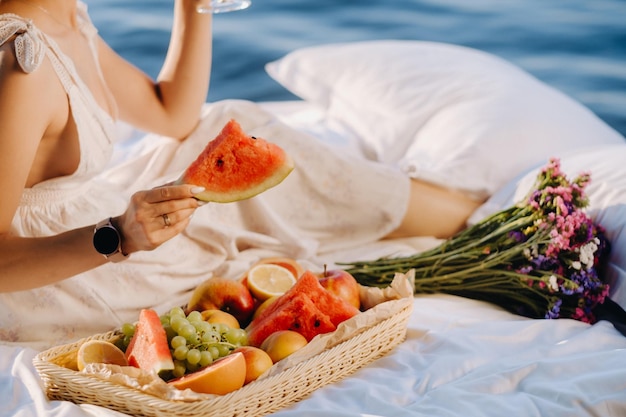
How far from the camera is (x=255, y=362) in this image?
1821 millimetres

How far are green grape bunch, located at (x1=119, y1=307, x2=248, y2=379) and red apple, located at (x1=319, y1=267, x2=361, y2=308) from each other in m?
0.27

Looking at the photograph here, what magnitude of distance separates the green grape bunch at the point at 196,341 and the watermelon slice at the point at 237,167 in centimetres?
28

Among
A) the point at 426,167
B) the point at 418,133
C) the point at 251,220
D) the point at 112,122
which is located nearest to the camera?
the point at 112,122

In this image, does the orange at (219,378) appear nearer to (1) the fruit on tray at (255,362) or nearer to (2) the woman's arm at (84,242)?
Answer: (1) the fruit on tray at (255,362)

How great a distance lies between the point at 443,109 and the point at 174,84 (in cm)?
99

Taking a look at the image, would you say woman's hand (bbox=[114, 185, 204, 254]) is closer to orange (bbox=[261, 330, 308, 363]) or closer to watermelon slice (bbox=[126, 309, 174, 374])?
watermelon slice (bbox=[126, 309, 174, 374])

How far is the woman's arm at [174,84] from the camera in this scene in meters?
2.70

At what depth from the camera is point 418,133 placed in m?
3.22

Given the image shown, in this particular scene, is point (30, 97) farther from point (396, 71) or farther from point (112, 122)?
point (396, 71)

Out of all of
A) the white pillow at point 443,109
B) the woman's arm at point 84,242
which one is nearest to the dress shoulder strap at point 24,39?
the woman's arm at point 84,242

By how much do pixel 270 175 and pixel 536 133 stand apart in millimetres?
1400

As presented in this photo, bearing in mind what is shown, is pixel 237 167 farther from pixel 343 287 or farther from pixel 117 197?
pixel 117 197

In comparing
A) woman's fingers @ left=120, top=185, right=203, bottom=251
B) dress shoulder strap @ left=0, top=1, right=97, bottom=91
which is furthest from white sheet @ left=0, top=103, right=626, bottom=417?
dress shoulder strap @ left=0, top=1, right=97, bottom=91

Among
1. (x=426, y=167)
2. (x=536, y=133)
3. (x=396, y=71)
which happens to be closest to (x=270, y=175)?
(x=426, y=167)
